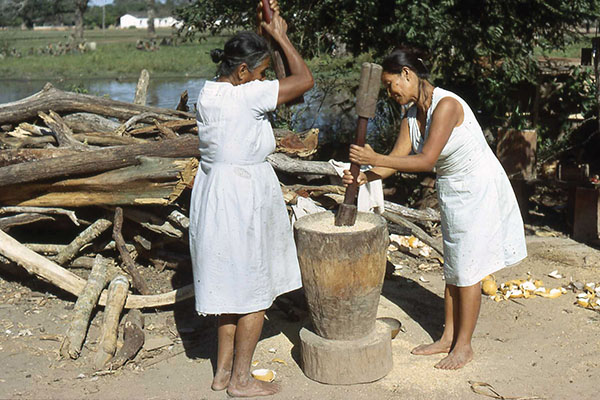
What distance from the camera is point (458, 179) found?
378 centimetres

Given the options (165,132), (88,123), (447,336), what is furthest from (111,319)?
(88,123)

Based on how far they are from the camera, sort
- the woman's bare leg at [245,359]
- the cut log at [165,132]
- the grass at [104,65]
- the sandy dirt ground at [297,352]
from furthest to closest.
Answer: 1. the grass at [104,65]
2. the cut log at [165,132]
3. the sandy dirt ground at [297,352]
4. the woman's bare leg at [245,359]

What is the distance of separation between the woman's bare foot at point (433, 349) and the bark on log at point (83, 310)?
6.33 feet

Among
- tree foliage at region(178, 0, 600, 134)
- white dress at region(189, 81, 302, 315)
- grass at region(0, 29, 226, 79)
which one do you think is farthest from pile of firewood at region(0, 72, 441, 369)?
grass at region(0, 29, 226, 79)

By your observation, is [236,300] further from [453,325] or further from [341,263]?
[453,325]

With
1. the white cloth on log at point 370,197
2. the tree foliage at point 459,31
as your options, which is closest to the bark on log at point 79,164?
the white cloth on log at point 370,197

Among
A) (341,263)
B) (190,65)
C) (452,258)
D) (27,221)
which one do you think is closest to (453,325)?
(452,258)

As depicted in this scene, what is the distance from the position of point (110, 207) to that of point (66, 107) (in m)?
1.70

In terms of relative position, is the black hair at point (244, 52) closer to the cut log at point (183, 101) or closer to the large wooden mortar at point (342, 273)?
the large wooden mortar at point (342, 273)

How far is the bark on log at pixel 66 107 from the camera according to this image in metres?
6.23

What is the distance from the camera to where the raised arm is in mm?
3295

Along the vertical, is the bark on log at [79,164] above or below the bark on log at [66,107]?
below

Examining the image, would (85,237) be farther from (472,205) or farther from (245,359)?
(472,205)

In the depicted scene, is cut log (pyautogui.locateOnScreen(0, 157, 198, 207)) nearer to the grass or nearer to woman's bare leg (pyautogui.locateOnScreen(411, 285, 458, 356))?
woman's bare leg (pyautogui.locateOnScreen(411, 285, 458, 356))
